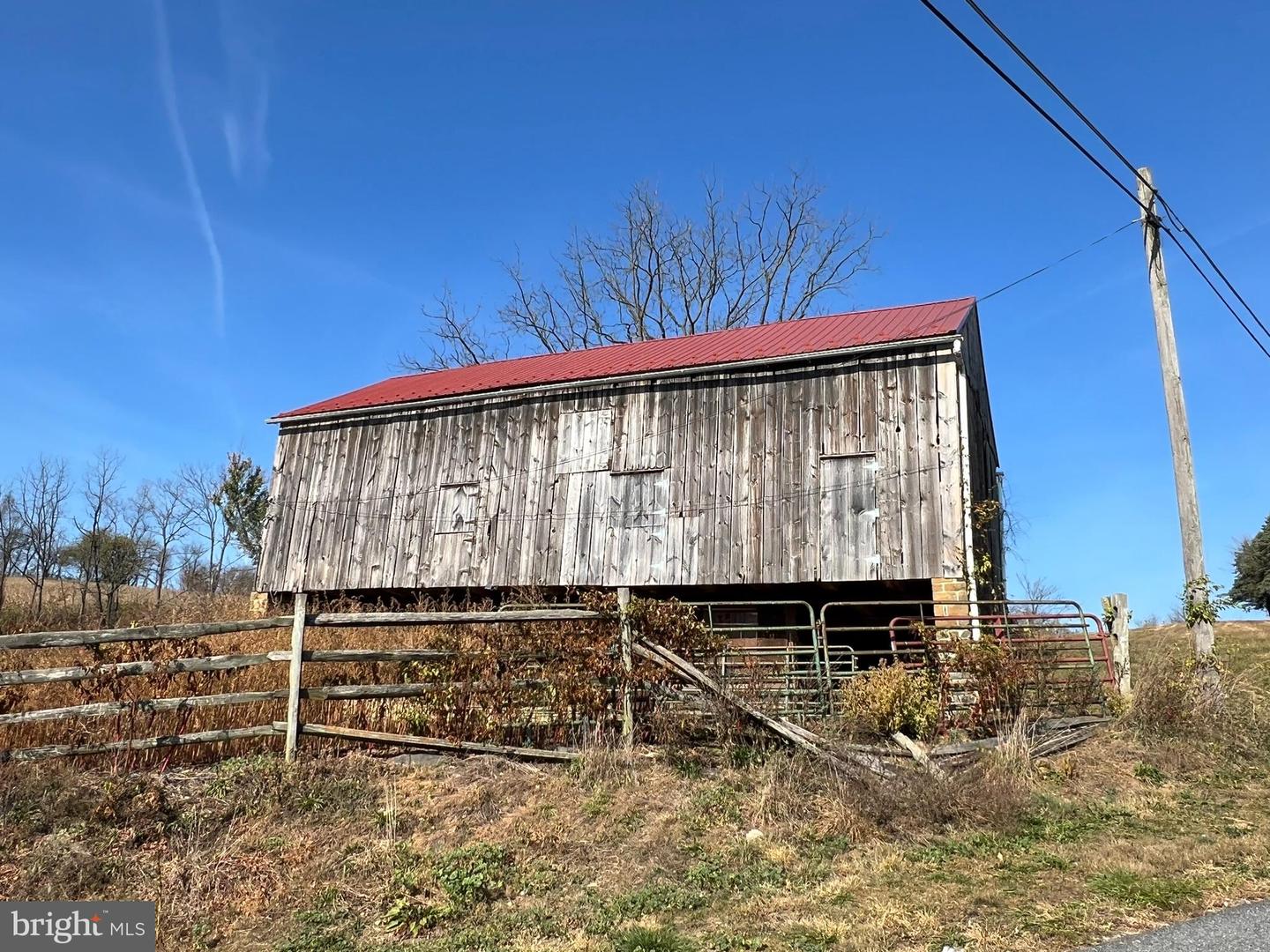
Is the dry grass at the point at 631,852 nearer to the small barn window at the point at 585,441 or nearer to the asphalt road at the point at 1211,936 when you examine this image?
the asphalt road at the point at 1211,936

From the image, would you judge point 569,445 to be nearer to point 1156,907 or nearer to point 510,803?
point 510,803

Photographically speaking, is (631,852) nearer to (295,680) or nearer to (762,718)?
→ (762,718)

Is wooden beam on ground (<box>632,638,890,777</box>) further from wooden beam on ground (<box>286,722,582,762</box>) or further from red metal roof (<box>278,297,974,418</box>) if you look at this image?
red metal roof (<box>278,297,974,418</box>)

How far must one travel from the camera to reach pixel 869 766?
705cm

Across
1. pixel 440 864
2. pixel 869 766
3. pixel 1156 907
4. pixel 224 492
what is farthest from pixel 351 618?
pixel 224 492

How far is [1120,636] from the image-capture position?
9.91 m

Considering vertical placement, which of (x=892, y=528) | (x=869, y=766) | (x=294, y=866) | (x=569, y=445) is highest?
(x=569, y=445)

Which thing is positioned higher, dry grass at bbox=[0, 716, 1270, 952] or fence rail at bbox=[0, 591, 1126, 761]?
fence rail at bbox=[0, 591, 1126, 761]

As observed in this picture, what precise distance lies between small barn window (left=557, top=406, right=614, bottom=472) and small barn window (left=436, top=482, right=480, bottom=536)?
2160 millimetres

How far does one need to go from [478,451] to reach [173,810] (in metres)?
12.2

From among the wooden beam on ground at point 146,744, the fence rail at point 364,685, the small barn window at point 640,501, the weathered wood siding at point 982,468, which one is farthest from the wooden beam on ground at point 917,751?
the small barn window at point 640,501

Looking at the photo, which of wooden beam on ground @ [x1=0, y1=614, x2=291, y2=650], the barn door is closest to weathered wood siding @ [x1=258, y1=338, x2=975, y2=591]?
the barn door

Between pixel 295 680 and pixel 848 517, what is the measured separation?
9.98m

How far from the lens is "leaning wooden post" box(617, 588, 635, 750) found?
8.20 m
